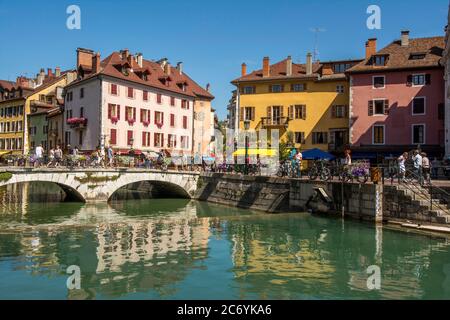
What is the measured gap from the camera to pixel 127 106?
4941 cm

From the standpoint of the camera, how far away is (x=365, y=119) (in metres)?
43.2

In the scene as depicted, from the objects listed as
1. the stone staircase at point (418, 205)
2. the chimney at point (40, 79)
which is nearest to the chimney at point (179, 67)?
the chimney at point (40, 79)

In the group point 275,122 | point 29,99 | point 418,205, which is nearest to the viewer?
point 418,205

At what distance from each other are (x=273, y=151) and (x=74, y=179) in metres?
16.5

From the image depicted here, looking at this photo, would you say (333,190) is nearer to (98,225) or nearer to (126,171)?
(98,225)

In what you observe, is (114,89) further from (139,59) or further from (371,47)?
(371,47)

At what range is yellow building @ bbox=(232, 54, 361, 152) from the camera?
47.4m

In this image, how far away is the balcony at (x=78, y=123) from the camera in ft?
160

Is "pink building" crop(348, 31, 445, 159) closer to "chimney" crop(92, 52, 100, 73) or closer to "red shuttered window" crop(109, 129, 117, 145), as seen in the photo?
"red shuttered window" crop(109, 129, 117, 145)

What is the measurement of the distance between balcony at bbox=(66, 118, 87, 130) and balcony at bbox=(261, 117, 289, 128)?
2017 centimetres

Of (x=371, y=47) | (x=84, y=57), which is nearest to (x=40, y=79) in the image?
(x=84, y=57)

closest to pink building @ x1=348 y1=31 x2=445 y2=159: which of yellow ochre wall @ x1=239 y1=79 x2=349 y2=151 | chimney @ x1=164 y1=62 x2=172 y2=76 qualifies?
yellow ochre wall @ x1=239 y1=79 x2=349 y2=151

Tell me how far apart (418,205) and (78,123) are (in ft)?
128

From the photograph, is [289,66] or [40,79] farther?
[40,79]
